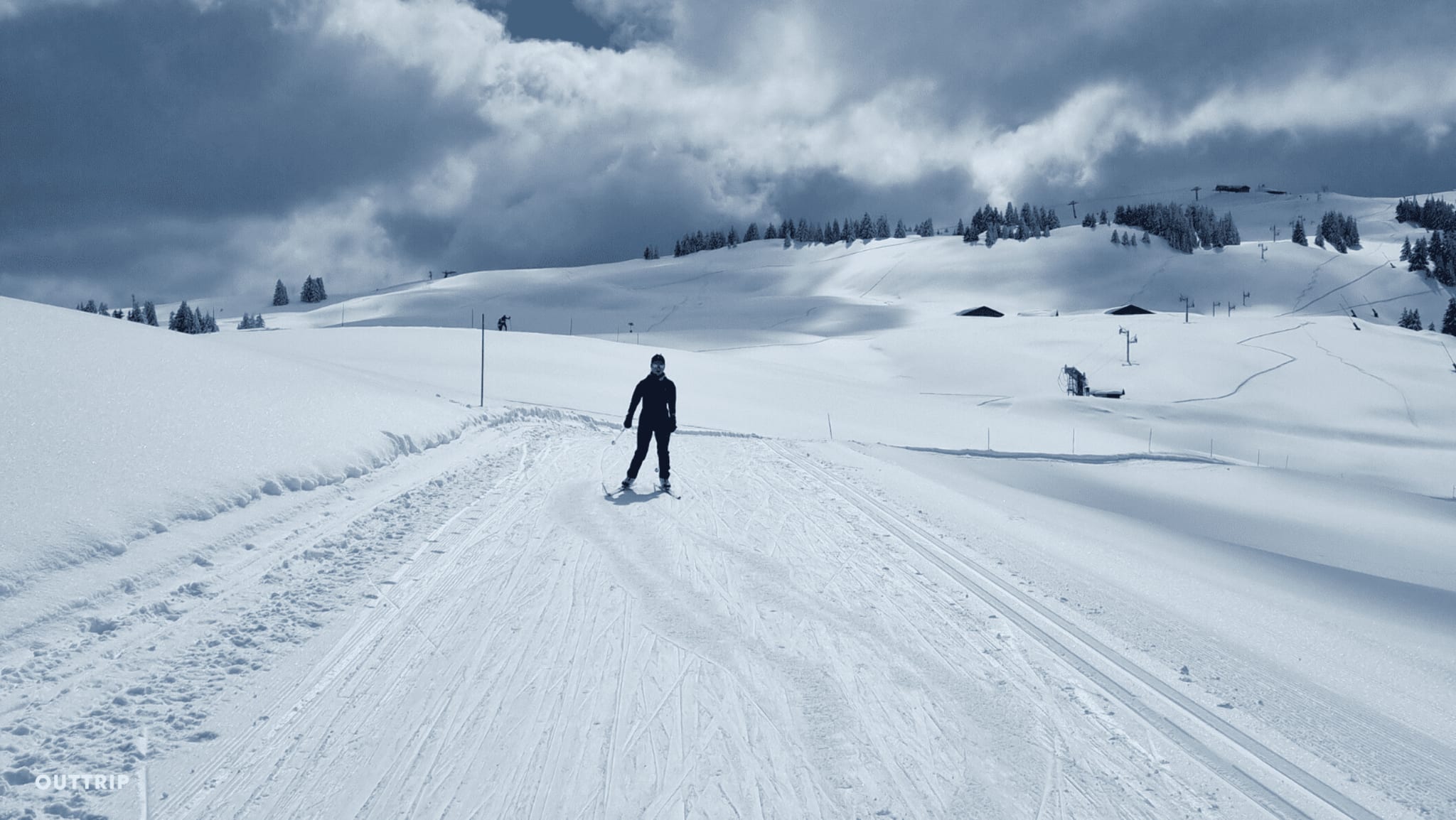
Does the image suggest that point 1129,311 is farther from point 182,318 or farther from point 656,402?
point 182,318

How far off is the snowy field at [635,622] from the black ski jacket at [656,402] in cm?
120

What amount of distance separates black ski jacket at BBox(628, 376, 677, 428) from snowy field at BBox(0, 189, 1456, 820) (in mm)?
1201

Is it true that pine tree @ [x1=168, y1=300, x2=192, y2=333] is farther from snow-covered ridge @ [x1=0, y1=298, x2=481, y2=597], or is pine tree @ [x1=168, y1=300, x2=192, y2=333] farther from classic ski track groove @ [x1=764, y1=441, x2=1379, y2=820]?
classic ski track groove @ [x1=764, y1=441, x2=1379, y2=820]

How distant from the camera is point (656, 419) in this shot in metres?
11.2

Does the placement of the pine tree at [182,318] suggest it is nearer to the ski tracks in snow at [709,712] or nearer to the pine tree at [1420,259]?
the ski tracks in snow at [709,712]

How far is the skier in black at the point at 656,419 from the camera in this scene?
1115 centimetres

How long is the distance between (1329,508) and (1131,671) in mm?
17320

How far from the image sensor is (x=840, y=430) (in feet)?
86.2

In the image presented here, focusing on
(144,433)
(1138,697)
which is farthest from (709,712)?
(144,433)

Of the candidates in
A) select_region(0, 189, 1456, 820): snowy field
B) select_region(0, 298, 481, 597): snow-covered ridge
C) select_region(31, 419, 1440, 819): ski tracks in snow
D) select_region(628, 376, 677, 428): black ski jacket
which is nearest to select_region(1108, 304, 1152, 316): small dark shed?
select_region(0, 189, 1456, 820): snowy field

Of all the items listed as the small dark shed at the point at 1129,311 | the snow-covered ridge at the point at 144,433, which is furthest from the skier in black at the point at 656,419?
the small dark shed at the point at 1129,311

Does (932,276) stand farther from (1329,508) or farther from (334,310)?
(1329,508)

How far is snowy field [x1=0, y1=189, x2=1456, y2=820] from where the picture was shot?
3.74 m

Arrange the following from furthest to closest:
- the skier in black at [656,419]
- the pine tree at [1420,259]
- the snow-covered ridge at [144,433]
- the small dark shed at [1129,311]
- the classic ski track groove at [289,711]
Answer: the pine tree at [1420,259]
the small dark shed at [1129,311]
the skier in black at [656,419]
the snow-covered ridge at [144,433]
the classic ski track groove at [289,711]
